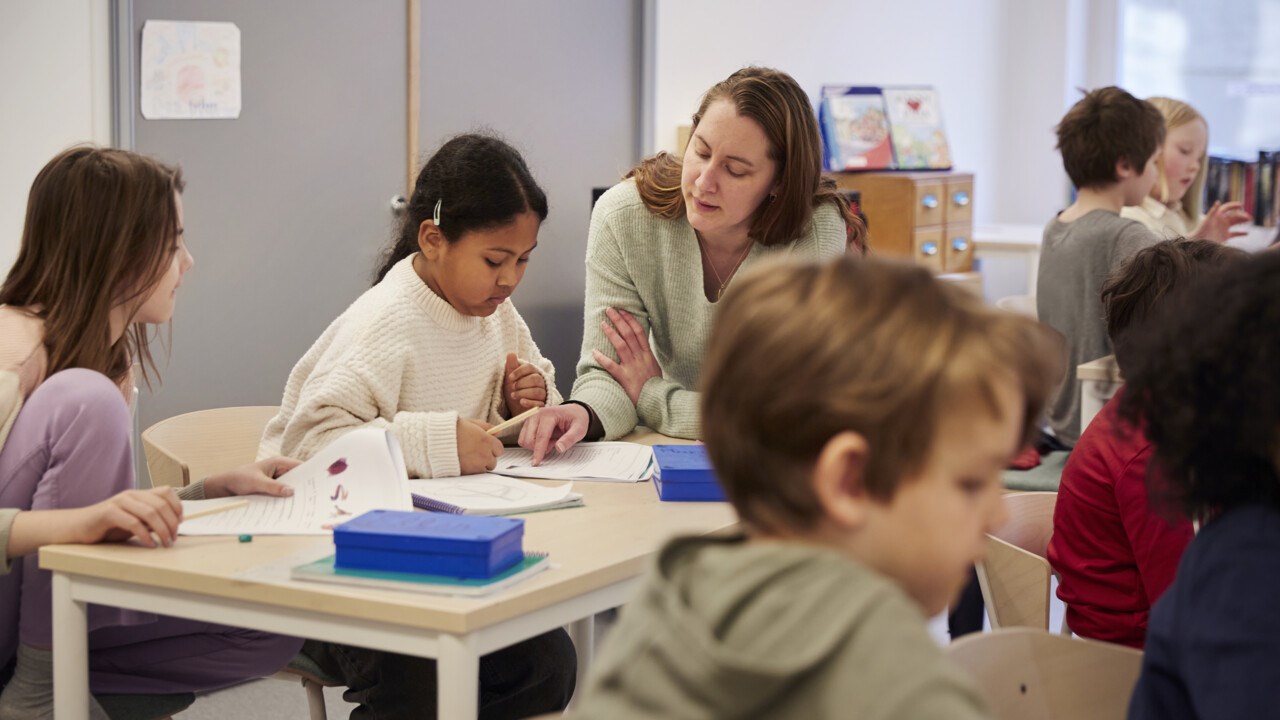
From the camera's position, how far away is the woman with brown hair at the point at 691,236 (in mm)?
2217

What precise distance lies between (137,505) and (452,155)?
839 mm

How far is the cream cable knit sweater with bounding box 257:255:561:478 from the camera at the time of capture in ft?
5.97

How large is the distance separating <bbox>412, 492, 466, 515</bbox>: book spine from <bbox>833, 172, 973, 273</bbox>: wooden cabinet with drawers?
3.40m

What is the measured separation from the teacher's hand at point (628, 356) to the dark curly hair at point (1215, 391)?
1.16m

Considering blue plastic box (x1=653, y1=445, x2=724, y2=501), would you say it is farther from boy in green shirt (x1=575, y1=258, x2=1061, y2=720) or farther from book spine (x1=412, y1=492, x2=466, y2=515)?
boy in green shirt (x1=575, y1=258, x2=1061, y2=720)

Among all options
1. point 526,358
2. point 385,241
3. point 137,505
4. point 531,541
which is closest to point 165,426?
point 526,358

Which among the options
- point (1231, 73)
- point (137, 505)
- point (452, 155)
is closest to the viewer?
point (137, 505)

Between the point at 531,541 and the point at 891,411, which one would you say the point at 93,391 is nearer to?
the point at 531,541

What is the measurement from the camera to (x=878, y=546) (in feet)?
2.53

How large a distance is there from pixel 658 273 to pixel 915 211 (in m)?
2.80

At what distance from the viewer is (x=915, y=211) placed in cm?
492

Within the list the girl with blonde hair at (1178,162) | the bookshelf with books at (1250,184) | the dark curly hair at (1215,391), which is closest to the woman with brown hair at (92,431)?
the dark curly hair at (1215,391)

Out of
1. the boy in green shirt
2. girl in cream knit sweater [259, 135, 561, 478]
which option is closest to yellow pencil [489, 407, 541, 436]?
girl in cream knit sweater [259, 135, 561, 478]

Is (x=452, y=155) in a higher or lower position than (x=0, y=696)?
higher
